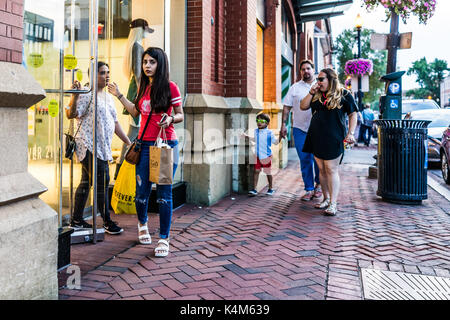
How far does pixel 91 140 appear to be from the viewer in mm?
4465

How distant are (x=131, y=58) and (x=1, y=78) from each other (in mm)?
3822

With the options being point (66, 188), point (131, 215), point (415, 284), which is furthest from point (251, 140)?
point (415, 284)

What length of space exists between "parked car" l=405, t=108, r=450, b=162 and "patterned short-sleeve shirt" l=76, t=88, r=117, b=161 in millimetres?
9057

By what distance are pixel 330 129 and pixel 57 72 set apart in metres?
3.44

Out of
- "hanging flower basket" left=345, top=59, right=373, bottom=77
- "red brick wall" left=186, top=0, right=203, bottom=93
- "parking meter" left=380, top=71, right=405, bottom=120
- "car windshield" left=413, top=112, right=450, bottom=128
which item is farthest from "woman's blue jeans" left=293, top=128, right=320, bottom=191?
"hanging flower basket" left=345, top=59, right=373, bottom=77

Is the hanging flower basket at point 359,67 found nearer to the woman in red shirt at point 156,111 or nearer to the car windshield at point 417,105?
the car windshield at point 417,105

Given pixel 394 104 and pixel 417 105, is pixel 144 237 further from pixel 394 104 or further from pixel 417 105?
pixel 417 105

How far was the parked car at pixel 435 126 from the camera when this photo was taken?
1130 cm

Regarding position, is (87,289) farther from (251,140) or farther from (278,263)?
(251,140)

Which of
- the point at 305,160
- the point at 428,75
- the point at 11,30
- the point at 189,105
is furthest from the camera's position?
the point at 428,75

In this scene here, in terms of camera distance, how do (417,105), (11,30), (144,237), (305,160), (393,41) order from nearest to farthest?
(11,30)
(144,237)
(305,160)
(393,41)
(417,105)

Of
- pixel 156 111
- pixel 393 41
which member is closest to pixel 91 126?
A: pixel 156 111

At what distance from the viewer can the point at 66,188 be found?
4617 mm

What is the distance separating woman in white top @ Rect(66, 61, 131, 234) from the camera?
4.42m
